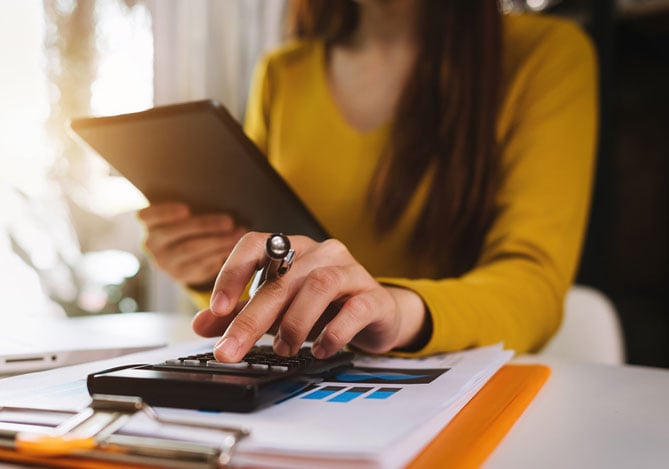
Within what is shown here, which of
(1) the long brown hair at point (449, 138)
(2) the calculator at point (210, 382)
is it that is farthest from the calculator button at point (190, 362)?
(1) the long brown hair at point (449, 138)

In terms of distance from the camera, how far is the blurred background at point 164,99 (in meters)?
1.58

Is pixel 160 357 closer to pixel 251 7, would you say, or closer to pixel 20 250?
pixel 20 250

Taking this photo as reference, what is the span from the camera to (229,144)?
22.6 inches

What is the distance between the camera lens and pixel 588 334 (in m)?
0.92

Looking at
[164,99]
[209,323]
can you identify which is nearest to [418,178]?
[209,323]

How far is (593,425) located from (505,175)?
516 millimetres

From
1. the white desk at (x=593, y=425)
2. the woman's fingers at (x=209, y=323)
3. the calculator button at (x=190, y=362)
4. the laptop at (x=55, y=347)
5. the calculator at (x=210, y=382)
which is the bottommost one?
the white desk at (x=593, y=425)

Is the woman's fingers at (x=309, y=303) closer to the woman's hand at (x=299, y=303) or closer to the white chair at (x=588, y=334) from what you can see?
the woman's hand at (x=299, y=303)

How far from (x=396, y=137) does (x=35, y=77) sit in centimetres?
106

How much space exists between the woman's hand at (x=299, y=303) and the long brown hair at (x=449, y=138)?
414mm

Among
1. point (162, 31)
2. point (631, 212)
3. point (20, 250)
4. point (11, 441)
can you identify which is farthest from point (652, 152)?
point (11, 441)

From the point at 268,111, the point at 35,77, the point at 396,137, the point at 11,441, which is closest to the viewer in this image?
the point at 11,441

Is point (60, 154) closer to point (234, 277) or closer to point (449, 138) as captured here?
point (449, 138)

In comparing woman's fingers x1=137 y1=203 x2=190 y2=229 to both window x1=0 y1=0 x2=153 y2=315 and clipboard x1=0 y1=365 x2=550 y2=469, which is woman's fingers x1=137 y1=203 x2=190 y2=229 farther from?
window x1=0 y1=0 x2=153 y2=315
